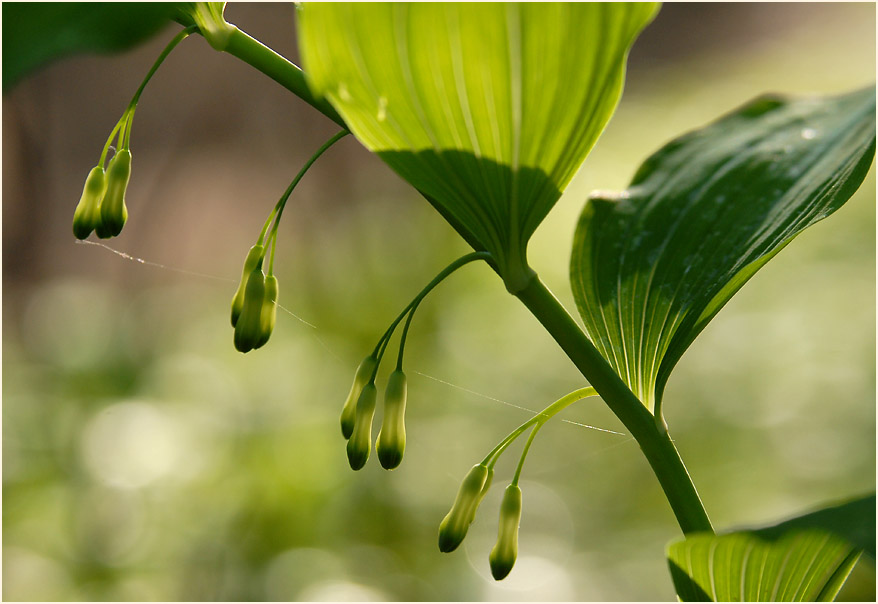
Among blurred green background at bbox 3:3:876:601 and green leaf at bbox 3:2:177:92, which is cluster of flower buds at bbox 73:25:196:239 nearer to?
green leaf at bbox 3:2:177:92

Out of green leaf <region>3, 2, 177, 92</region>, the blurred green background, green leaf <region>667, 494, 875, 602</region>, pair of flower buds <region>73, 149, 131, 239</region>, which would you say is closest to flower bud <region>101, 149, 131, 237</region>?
pair of flower buds <region>73, 149, 131, 239</region>

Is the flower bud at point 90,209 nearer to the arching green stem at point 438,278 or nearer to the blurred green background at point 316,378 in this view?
the arching green stem at point 438,278

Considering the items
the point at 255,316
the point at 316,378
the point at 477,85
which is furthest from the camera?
the point at 316,378

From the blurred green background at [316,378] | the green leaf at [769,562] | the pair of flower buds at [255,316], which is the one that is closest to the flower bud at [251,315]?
the pair of flower buds at [255,316]

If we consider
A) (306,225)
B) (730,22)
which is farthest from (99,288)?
(730,22)

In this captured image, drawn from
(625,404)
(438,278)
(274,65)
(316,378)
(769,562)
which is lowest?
(769,562)

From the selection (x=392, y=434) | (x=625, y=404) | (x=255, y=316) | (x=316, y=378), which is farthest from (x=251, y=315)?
(x=316, y=378)

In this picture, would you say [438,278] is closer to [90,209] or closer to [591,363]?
[591,363]
